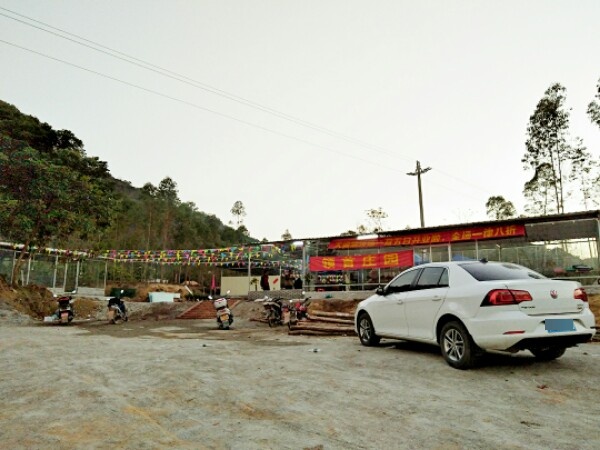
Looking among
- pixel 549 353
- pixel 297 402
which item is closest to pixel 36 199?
pixel 297 402

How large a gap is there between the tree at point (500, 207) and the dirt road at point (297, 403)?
42.6 metres

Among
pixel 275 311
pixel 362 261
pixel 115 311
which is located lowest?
pixel 115 311

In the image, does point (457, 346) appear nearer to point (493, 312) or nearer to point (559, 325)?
point (493, 312)

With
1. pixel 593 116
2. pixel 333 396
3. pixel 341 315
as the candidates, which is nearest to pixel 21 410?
pixel 333 396

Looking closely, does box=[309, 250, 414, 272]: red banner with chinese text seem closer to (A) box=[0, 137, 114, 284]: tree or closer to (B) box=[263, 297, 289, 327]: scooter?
(B) box=[263, 297, 289, 327]: scooter

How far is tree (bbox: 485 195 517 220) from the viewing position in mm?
44625

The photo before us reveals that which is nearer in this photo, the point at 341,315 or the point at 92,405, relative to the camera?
the point at 92,405

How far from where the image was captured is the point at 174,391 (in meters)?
4.18

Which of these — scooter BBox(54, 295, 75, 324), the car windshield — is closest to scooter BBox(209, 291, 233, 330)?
scooter BBox(54, 295, 75, 324)

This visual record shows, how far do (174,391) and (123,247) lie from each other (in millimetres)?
46860

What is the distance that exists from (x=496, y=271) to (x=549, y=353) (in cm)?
156

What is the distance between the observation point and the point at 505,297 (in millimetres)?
5016

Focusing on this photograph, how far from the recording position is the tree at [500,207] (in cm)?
4462

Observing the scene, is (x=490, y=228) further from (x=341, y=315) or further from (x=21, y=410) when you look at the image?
(x=21, y=410)
